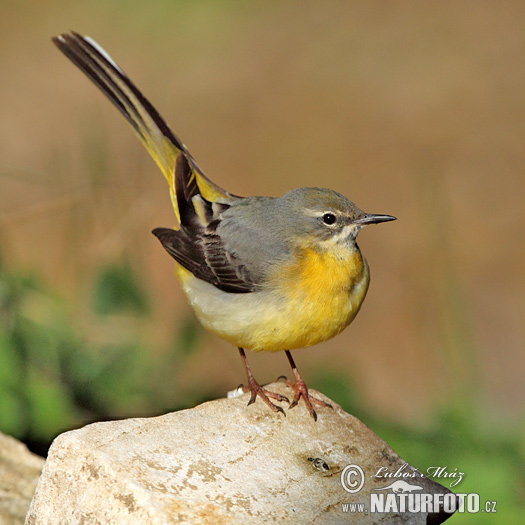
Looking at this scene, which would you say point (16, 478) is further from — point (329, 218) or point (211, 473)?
point (329, 218)

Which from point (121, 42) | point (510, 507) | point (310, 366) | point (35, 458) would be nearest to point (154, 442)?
point (35, 458)

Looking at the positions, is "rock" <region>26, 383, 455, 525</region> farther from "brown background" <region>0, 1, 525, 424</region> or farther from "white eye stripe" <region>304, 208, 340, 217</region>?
"brown background" <region>0, 1, 525, 424</region>

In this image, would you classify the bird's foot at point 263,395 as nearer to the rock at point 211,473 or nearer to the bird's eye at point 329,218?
the rock at point 211,473

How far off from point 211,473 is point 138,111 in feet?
10.2

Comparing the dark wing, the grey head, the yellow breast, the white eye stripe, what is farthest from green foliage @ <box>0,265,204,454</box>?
the white eye stripe

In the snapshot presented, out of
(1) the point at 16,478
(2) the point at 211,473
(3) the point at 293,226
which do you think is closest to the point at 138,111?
(3) the point at 293,226

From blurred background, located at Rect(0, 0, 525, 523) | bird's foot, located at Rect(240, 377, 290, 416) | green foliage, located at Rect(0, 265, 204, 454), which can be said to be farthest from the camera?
blurred background, located at Rect(0, 0, 525, 523)

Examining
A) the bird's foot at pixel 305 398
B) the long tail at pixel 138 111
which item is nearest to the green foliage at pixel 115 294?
the long tail at pixel 138 111

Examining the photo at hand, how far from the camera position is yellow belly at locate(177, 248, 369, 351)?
4.23 meters

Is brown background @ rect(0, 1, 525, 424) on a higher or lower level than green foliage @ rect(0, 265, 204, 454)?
higher

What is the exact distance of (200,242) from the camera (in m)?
5.01

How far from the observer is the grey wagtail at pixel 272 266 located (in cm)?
427

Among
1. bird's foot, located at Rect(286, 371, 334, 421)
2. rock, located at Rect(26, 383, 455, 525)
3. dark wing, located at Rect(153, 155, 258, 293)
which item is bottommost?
rock, located at Rect(26, 383, 455, 525)

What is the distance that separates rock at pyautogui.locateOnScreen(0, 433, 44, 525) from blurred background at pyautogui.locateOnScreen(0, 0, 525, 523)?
0.87 feet
